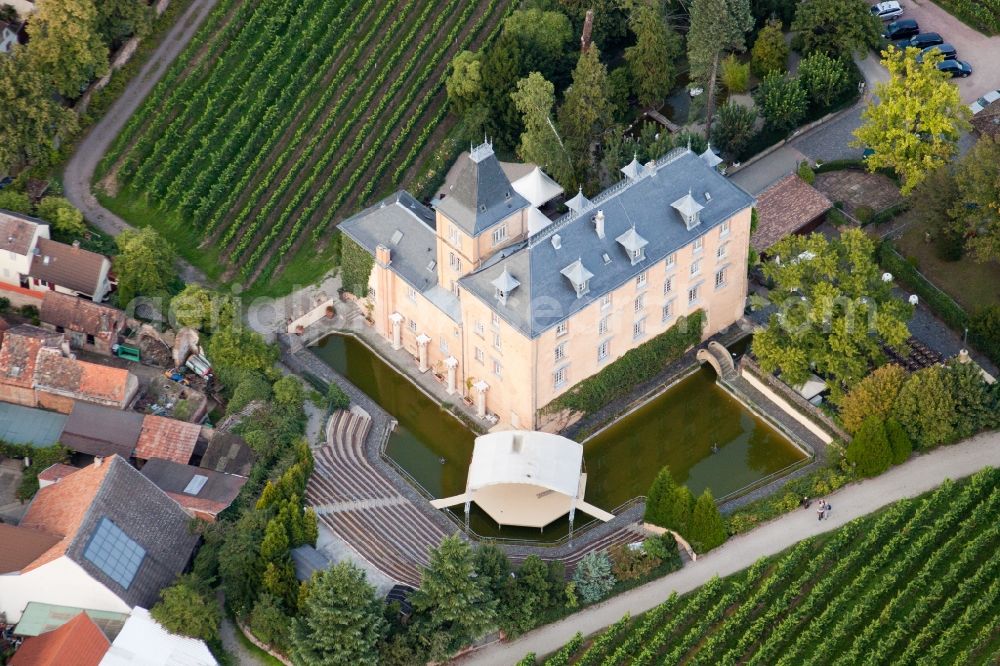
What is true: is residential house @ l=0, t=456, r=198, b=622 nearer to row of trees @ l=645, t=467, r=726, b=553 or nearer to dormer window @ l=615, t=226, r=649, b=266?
row of trees @ l=645, t=467, r=726, b=553

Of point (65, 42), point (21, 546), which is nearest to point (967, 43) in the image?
point (65, 42)

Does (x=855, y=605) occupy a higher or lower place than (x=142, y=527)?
lower

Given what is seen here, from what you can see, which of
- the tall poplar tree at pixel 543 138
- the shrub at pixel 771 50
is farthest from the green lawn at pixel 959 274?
the tall poplar tree at pixel 543 138

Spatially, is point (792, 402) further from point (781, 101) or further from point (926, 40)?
point (926, 40)

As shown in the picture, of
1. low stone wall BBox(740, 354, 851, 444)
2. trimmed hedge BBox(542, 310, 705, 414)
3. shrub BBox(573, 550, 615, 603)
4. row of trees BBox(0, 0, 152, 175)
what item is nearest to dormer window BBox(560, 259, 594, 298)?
trimmed hedge BBox(542, 310, 705, 414)

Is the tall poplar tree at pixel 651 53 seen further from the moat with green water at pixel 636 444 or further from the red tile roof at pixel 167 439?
the red tile roof at pixel 167 439

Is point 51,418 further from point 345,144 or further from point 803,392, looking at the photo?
point 803,392

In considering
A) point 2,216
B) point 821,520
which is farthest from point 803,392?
point 2,216
